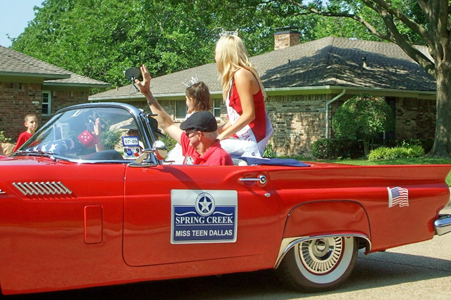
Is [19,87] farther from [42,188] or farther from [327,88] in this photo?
[42,188]

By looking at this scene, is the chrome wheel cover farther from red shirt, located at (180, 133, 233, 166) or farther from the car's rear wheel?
red shirt, located at (180, 133, 233, 166)

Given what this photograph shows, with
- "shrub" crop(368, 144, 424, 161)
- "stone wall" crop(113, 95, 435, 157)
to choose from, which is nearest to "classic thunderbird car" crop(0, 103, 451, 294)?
"shrub" crop(368, 144, 424, 161)

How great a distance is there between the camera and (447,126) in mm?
21391

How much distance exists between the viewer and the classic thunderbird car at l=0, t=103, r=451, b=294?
4.04 m

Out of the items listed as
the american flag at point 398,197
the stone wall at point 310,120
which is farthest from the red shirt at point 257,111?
the stone wall at point 310,120

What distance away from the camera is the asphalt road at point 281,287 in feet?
17.2

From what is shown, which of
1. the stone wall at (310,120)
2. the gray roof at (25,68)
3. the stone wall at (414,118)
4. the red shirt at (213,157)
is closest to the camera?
the red shirt at (213,157)

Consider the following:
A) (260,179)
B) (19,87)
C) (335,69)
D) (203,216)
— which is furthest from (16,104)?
(203,216)

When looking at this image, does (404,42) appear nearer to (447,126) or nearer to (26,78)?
(447,126)

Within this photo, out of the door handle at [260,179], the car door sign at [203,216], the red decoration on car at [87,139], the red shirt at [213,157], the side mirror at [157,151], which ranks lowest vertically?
the car door sign at [203,216]

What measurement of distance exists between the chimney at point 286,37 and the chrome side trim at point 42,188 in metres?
29.7

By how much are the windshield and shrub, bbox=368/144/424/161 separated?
17712 mm

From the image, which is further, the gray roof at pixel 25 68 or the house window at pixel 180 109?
the house window at pixel 180 109

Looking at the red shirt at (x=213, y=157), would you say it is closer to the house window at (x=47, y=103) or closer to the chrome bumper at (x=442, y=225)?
the chrome bumper at (x=442, y=225)
